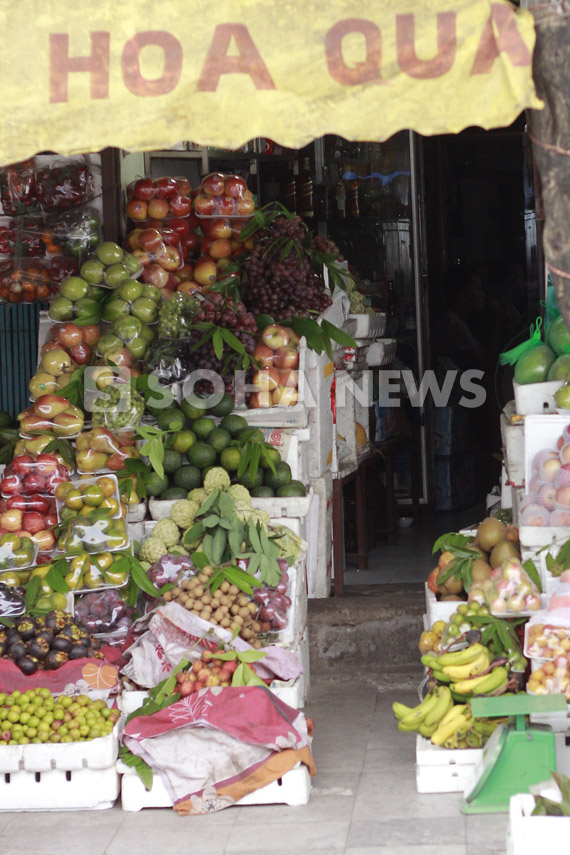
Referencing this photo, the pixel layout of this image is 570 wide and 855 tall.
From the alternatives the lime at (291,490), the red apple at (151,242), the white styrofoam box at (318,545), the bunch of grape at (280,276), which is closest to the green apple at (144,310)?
the red apple at (151,242)

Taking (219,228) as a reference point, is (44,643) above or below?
below

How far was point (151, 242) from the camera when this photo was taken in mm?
5852

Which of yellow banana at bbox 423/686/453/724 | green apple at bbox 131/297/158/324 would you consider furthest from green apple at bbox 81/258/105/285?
yellow banana at bbox 423/686/453/724

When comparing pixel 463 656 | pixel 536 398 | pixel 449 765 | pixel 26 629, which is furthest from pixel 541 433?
pixel 26 629

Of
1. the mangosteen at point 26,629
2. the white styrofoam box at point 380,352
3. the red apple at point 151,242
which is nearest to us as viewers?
the mangosteen at point 26,629

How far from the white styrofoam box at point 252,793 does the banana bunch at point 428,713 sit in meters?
0.40

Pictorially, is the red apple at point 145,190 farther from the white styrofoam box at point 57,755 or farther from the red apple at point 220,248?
the white styrofoam box at point 57,755

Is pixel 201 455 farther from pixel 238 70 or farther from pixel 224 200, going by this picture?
pixel 238 70

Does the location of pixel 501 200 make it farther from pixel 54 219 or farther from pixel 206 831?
pixel 206 831

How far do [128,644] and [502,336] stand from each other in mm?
5539

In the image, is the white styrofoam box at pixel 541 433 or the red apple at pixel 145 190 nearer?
the white styrofoam box at pixel 541 433

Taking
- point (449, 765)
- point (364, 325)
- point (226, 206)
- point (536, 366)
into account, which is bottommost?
point (449, 765)

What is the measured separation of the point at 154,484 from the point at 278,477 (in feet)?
1.81

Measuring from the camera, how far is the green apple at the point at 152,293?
5.63m
